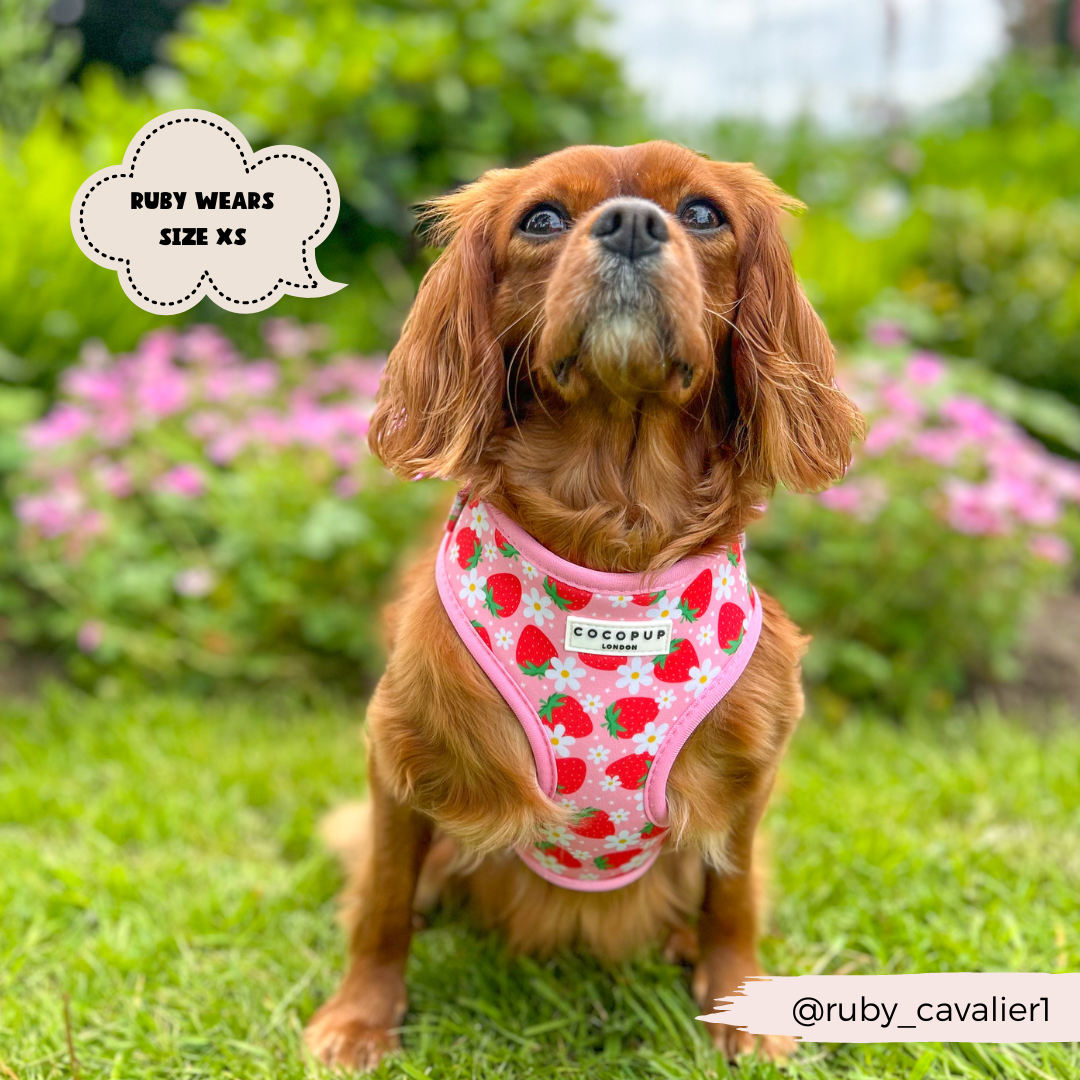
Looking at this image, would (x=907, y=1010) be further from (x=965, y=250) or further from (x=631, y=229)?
(x=965, y=250)

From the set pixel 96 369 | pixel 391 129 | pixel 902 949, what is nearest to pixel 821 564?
pixel 902 949

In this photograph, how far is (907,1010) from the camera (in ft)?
6.51

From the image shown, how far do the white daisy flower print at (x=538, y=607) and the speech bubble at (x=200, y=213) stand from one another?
873 millimetres

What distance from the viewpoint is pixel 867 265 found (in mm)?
5133

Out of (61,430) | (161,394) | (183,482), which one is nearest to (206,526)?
(183,482)

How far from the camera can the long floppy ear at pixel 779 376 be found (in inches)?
73.0

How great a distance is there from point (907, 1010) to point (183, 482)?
2928mm

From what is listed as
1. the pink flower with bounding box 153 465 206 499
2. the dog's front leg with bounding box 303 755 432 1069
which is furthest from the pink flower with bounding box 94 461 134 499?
the dog's front leg with bounding box 303 755 432 1069

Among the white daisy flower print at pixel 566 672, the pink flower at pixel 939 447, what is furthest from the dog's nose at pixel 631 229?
the pink flower at pixel 939 447

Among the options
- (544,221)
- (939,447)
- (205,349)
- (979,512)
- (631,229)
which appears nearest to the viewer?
(631,229)

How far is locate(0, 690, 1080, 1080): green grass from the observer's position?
2.12 m

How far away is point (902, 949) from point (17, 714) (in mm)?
2994

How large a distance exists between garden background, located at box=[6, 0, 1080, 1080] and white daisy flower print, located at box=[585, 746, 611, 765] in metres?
0.69

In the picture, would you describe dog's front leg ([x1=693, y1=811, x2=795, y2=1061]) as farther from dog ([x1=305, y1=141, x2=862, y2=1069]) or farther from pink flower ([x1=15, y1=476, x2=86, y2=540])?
pink flower ([x1=15, y1=476, x2=86, y2=540])
